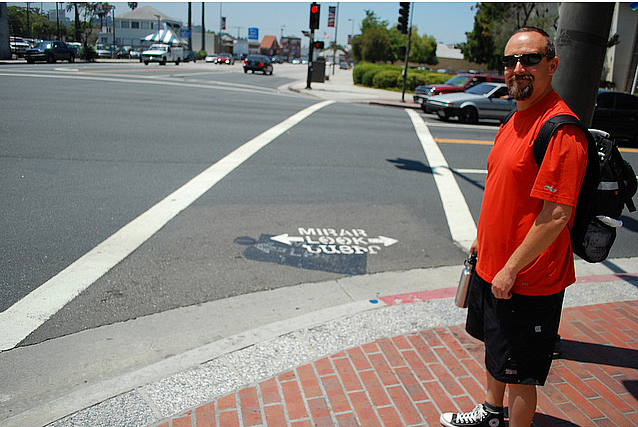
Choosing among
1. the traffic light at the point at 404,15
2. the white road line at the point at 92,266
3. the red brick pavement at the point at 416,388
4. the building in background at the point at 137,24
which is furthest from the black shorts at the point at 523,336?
the building in background at the point at 137,24

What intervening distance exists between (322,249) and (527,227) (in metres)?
3.51

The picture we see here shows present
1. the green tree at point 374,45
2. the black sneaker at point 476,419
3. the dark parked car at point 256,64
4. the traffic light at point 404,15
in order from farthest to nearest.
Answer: the green tree at point 374,45
the dark parked car at point 256,64
the traffic light at point 404,15
the black sneaker at point 476,419

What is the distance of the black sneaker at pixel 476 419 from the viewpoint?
271 centimetres

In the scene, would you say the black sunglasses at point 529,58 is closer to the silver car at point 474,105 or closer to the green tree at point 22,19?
the silver car at point 474,105

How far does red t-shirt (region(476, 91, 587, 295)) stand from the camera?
6.87ft

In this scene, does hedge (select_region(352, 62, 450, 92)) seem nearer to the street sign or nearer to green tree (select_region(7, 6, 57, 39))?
green tree (select_region(7, 6, 57, 39))

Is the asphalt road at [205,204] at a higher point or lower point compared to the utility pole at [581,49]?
lower

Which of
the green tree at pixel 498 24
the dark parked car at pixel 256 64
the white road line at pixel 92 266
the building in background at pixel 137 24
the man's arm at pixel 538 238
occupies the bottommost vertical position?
the white road line at pixel 92 266

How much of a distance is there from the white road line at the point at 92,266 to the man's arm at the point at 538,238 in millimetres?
3332

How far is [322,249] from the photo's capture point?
5656 mm

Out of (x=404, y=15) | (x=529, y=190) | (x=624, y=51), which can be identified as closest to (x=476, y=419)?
(x=529, y=190)

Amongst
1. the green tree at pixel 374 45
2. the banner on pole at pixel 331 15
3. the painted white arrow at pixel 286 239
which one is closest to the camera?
the painted white arrow at pixel 286 239

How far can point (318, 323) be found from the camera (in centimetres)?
389

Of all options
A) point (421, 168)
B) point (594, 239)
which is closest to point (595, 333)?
point (594, 239)
